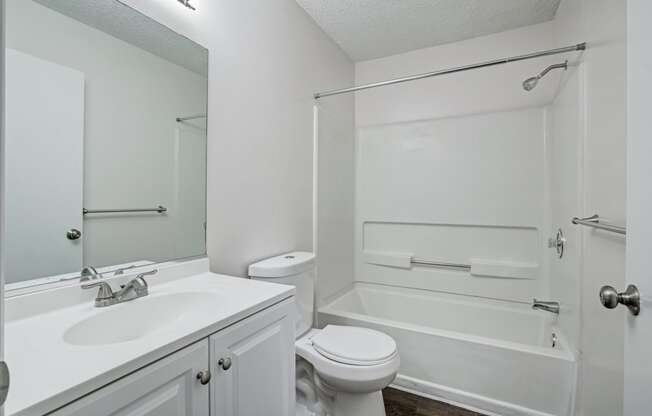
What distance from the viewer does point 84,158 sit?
990 mm

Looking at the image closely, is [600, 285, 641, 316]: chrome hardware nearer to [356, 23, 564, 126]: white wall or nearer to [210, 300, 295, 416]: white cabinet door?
[210, 300, 295, 416]: white cabinet door

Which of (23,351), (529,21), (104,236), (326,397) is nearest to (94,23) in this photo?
(104,236)

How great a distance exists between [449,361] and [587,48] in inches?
68.6

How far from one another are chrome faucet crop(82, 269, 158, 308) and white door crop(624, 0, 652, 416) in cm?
131

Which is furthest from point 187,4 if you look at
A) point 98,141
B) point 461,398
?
point 461,398

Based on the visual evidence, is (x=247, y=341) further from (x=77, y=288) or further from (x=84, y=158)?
(x=84, y=158)

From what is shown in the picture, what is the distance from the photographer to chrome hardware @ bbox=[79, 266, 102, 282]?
95 centimetres

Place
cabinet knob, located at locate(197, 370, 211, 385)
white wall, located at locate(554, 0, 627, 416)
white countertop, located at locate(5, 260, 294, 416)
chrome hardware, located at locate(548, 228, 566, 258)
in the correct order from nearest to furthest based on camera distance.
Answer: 1. white countertop, located at locate(5, 260, 294, 416)
2. cabinet knob, located at locate(197, 370, 211, 385)
3. white wall, located at locate(554, 0, 627, 416)
4. chrome hardware, located at locate(548, 228, 566, 258)

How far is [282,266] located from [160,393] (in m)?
0.86

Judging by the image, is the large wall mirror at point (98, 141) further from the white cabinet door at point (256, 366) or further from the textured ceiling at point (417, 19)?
the textured ceiling at point (417, 19)

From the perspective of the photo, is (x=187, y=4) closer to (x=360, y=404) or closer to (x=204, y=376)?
(x=204, y=376)

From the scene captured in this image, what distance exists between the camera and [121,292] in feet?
3.17

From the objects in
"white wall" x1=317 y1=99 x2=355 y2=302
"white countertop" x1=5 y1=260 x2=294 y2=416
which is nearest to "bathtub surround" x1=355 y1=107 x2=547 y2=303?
"white wall" x1=317 y1=99 x2=355 y2=302

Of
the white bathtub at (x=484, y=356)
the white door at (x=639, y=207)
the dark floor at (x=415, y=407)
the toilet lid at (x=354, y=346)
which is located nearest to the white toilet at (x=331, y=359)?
the toilet lid at (x=354, y=346)
